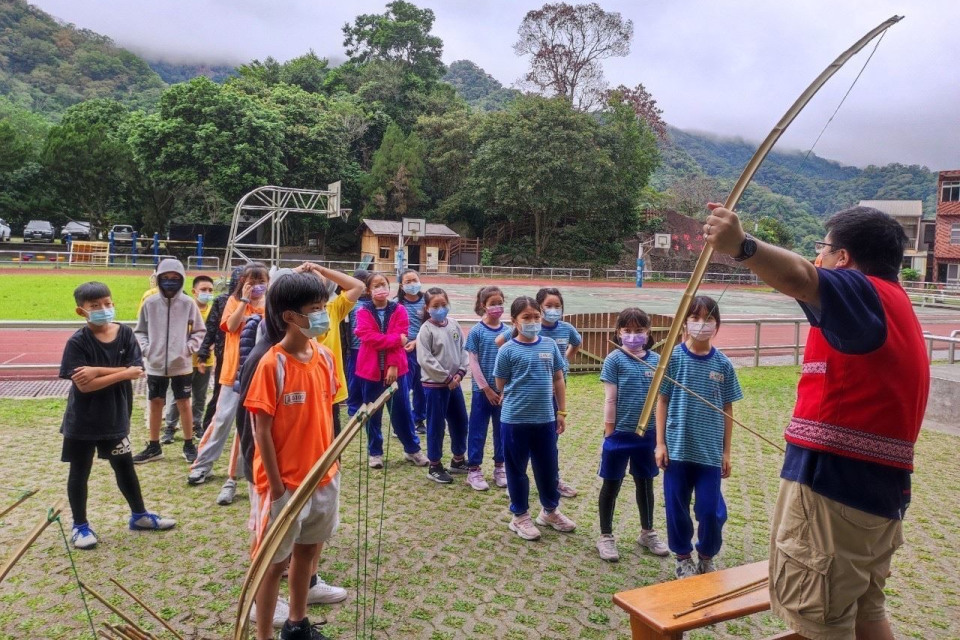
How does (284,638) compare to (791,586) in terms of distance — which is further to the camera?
(284,638)

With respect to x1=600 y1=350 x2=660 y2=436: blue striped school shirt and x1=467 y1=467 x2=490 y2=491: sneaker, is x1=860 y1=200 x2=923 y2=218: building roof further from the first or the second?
x1=600 y1=350 x2=660 y2=436: blue striped school shirt

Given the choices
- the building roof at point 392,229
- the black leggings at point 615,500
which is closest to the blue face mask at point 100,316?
the black leggings at point 615,500

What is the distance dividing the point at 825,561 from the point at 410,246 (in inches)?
1604

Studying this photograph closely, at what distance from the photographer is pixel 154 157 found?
3784 cm

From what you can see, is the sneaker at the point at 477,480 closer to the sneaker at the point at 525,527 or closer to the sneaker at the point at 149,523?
the sneaker at the point at 525,527

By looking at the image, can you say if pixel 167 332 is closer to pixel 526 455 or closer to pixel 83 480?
pixel 83 480

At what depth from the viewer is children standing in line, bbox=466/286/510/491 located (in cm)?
575

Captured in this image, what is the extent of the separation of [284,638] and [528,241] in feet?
141

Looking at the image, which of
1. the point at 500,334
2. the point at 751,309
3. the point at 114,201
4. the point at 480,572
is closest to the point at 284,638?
the point at 480,572

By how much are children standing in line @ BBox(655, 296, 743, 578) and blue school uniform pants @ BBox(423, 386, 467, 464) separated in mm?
2333


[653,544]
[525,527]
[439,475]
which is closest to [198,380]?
[439,475]

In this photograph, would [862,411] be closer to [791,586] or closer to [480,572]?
[791,586]

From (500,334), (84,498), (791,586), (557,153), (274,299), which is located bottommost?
(84,498)

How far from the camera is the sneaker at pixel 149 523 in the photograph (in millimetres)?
4566
